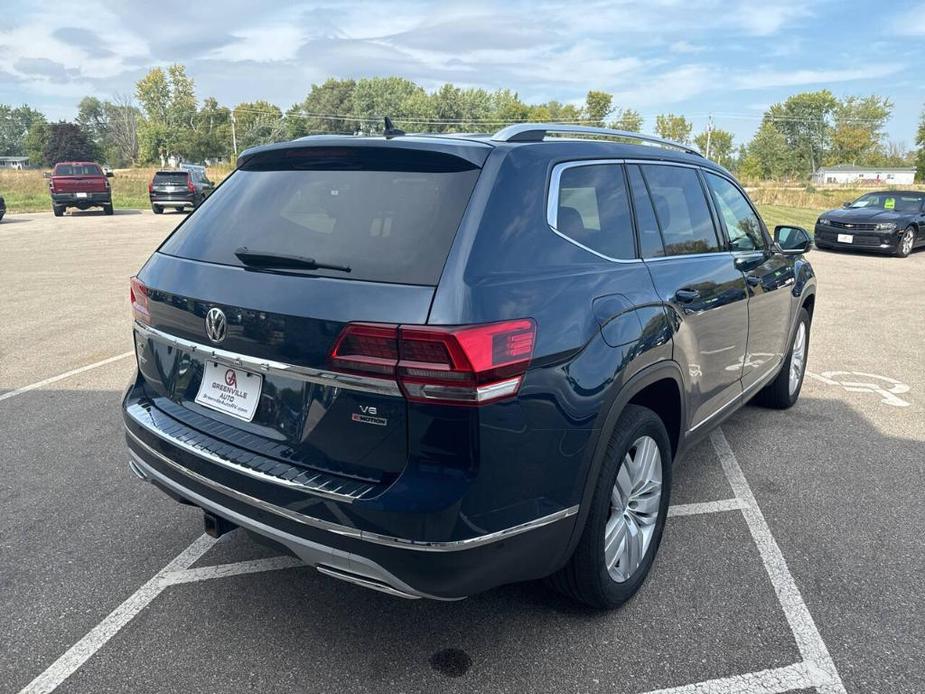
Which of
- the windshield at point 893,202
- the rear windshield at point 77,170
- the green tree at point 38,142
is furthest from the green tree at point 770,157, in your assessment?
the green tree at point 38,142

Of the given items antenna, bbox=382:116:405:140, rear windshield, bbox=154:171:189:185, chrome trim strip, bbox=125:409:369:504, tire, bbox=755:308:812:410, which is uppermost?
antenna, bbox=382:116:405:140

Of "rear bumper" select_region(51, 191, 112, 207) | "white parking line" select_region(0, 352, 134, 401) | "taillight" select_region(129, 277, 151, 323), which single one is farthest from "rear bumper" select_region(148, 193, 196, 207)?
"taillight" select_region(129, 277, 151, 323)

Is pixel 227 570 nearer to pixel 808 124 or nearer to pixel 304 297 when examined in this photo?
pixel 304 297

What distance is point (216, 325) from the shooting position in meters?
2.44

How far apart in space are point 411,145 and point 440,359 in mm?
854

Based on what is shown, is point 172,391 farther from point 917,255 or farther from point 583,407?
point 917,255

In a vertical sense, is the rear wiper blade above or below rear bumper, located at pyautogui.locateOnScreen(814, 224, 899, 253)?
above

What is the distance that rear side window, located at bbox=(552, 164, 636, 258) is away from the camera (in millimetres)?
2586

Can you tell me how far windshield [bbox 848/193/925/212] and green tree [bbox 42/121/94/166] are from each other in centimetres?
10265

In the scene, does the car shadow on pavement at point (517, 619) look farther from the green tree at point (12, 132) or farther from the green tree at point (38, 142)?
the green tree at point (12, 132)

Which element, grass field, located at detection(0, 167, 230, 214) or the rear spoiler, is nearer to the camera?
the rear spoiler

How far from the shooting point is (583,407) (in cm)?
233

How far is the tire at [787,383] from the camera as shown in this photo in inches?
201

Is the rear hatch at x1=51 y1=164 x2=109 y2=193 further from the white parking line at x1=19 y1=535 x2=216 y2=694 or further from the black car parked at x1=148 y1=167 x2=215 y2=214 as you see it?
the white parking line at x1=19 y1=535 x2=216 y2=694
